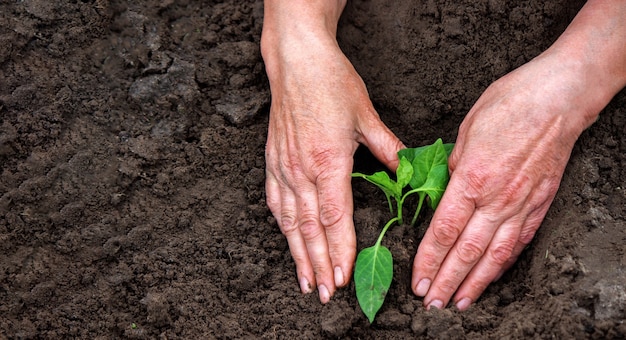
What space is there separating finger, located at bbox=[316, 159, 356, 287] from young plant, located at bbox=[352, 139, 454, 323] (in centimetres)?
8

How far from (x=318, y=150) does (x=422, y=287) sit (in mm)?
597

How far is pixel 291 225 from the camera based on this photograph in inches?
100

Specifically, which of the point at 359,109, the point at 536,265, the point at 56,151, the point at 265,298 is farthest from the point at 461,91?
the point at 56,151

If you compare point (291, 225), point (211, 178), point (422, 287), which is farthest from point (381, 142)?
point (211, 178)

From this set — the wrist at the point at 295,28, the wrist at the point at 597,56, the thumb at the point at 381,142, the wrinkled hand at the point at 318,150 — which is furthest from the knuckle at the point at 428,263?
the wrist at the point at 295,28

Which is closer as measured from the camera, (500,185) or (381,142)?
(500,185)

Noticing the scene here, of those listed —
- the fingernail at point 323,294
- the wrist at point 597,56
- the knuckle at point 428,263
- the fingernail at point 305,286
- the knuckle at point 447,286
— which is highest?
the wrist at point 597,56

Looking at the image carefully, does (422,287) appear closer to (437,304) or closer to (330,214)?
(437,304)

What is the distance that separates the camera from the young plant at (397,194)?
7.39ft

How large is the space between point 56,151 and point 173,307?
2.53ft

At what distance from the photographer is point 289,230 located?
254cm

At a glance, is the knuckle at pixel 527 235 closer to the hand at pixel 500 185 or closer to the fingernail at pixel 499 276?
the hand at pixel 500 185

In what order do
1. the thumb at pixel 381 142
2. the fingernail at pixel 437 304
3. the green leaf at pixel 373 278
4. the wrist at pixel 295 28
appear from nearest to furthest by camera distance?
the green leaf at pixel 373 278 < the fingernail at pixel 437 304 < the thumb at pixel 381 142 < the wrist at pixel 295 28

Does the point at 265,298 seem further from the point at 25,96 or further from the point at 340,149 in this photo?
the point at 25,96
